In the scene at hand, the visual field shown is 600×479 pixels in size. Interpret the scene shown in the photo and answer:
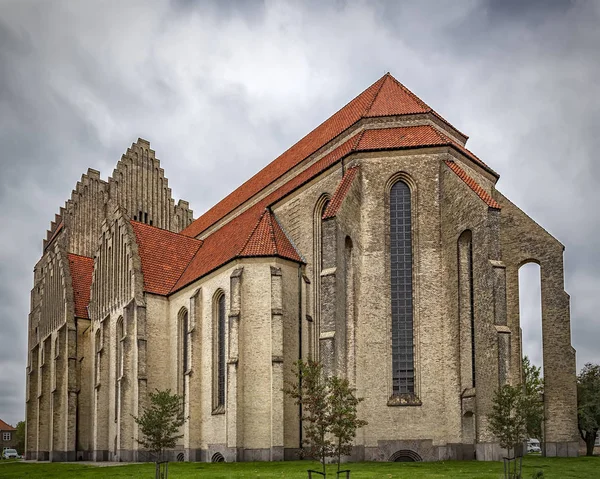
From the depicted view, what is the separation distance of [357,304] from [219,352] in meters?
9.30

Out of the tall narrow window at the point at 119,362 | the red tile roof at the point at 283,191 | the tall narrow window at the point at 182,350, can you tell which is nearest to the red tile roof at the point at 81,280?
the tall narrow window at the point at 119,362

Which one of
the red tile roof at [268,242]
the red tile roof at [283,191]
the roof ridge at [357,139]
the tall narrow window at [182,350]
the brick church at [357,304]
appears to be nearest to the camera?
the brick church at [357,304]

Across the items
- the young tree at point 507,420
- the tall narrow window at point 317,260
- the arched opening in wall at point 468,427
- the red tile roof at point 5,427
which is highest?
the tall narrow window at point 317,260

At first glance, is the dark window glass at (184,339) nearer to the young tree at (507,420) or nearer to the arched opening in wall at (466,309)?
the arched opening in wall at (466,309)

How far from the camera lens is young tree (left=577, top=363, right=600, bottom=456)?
135ft

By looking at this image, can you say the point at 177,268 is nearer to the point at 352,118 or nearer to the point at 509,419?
the point at 352,118

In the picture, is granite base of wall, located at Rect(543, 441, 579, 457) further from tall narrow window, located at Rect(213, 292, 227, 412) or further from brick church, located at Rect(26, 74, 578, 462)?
tall narrow window, located at Rect(213, 292, 227, 412)

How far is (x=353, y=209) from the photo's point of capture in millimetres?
31578

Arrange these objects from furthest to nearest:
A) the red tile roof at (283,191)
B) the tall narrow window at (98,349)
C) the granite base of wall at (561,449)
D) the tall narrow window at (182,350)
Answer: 1. the tall narrow window at (98,349)
2. the tall narrow window at (182,350)
3. the red tile roof at (283,191)
4. the granite base of wall at (561,449)

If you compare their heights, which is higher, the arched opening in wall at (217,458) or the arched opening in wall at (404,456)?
the arched opening in wall at (404,456)

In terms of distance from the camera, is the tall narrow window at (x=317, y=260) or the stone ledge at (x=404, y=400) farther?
the tall narrow window at (x=317, y=260)

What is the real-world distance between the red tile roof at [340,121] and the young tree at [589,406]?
17470 mm

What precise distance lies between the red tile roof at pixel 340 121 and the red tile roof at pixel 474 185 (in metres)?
3.65

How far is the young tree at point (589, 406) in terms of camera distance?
41125 millimetres
